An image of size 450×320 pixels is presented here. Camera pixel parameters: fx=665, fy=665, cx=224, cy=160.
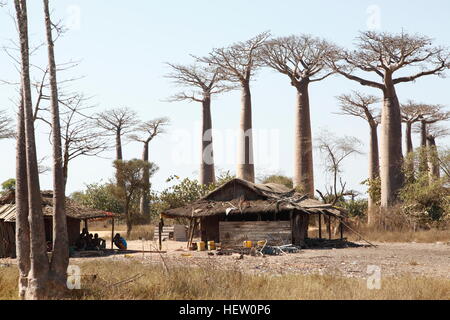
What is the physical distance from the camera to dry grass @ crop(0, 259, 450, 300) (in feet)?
29.6

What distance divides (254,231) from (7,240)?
761 cm

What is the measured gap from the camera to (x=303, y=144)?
113 feet

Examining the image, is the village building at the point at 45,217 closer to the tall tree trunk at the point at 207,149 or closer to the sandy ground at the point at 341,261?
the sandy ground at the point at 341,261

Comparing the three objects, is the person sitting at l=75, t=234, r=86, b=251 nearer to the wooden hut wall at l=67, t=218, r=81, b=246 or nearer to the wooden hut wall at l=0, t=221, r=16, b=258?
the wooden hut wall at l=67, t=218, r=81, b=246

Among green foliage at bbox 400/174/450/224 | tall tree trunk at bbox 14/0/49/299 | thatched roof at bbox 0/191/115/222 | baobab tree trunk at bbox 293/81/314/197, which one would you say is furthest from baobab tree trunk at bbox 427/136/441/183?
tall tree trunk at bbox 14/0/49/299

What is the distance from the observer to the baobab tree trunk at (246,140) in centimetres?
3494

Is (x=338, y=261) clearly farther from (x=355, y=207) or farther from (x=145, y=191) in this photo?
(x=145, y=191)

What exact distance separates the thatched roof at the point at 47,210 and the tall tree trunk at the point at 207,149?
53.5 feet

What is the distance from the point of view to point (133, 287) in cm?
952

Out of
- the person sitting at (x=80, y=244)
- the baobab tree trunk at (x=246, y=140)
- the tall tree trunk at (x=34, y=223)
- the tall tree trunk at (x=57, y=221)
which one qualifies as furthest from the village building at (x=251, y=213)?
the tall tree trunk at (x=34, y=223)

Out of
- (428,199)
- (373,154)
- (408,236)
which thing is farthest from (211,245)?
(373,154)

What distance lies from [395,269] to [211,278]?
5.48m
